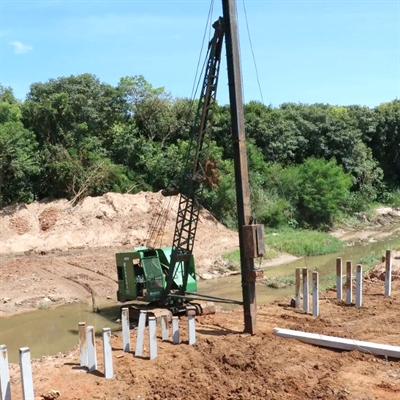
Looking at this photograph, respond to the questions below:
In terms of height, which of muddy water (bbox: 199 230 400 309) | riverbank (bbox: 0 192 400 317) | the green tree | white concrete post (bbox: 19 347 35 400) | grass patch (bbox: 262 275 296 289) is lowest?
muddy water (bbox: 199 230 400 309)

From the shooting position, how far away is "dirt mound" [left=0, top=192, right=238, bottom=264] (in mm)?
27484

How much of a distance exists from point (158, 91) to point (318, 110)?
15986 mm

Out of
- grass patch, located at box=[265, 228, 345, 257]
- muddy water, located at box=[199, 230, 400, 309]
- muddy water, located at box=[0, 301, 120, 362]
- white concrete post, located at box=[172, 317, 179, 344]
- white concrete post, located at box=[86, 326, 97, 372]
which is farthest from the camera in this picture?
grass patch, located at box=[265, 228, 345, 257]

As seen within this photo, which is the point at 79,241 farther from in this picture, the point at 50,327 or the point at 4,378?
the point at 4,378

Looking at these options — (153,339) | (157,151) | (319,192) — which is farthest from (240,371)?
(319,192)

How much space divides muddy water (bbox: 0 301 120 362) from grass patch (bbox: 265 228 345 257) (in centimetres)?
1269

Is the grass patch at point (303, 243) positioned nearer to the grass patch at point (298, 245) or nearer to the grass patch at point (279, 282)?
the grass patch at point (298, 245)

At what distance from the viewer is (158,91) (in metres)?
40.7

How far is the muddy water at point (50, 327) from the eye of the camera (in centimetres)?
1395

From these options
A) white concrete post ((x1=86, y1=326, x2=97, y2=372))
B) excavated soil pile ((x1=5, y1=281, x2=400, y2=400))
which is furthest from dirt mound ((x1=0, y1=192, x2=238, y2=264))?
white concrete post ((x1=86, y1=326, x2=97, y2=372))

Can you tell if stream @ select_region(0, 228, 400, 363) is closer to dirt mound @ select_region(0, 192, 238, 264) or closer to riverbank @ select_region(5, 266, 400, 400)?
riverbank @ select_region(5, 266, 400, 400)

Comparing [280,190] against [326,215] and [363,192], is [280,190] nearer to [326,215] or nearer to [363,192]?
[326,215]

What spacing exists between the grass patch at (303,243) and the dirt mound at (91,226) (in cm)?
248

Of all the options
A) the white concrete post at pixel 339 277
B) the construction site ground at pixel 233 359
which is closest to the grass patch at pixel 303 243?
the construction site ground at pixel 233 359
